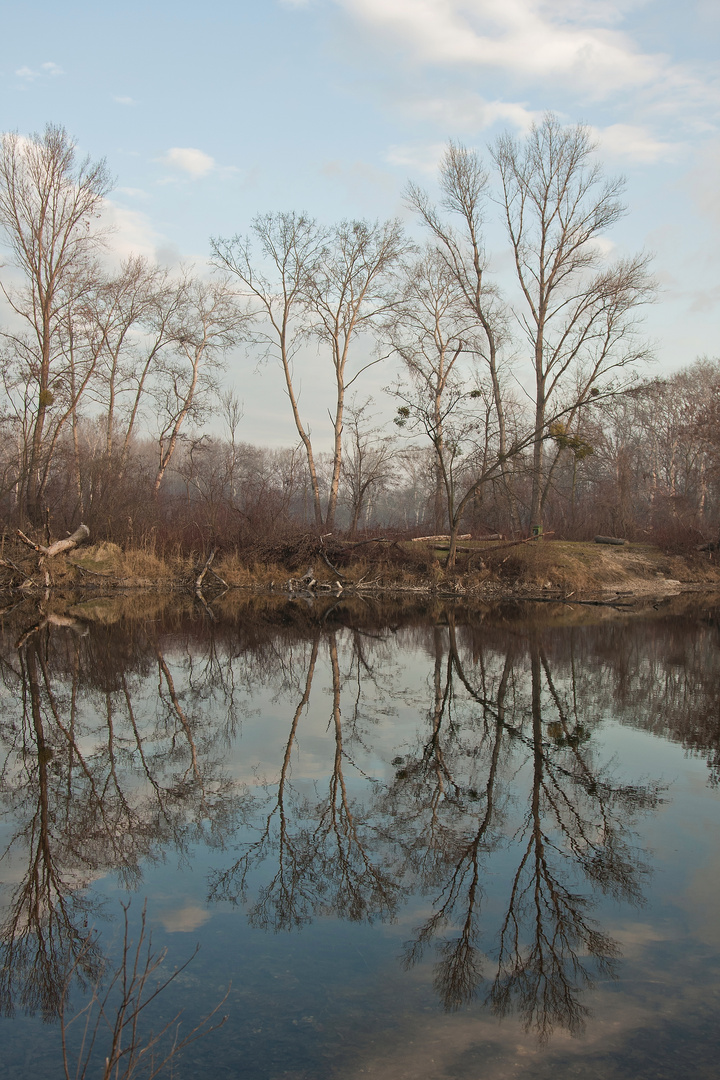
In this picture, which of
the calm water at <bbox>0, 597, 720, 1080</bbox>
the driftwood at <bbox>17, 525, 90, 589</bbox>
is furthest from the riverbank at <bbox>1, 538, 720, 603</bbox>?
the calm water at <bbox>0, 597, 720, 1080</bbox>

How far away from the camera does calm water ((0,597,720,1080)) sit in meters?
3.26

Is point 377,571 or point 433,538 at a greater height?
point 433,538

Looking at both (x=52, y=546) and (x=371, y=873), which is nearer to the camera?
(x=371, y=873)

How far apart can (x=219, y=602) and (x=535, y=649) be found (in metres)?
11.3

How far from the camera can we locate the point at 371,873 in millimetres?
4719

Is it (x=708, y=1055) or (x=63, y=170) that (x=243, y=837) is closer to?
(x=708, y=1055)

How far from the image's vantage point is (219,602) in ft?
72.5

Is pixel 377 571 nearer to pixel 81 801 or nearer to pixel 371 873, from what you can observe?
pixel 81 801

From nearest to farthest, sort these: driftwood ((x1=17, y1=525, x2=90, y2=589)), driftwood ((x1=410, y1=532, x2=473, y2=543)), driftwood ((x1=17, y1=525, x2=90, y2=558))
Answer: driftwood ((x1=17, y1=525, x2=90, y2=558)) → driftwood ((x1=17, y1=525, x2=90, y2=589)) → driftwood ((x1=410, y1=532, x2=473, y2=543))

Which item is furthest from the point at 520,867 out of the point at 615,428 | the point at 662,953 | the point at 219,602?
the point at 615,428

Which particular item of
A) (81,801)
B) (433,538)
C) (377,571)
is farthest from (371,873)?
(433,538)

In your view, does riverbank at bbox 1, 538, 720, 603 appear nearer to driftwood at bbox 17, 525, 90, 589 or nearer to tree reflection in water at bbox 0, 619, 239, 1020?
driftwood at bbox 17, 525, 90, 589

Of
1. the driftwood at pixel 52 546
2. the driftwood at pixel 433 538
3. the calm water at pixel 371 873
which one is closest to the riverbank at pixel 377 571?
the driftwood at pixel 52 546

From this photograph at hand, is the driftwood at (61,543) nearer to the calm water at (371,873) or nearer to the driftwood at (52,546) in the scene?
the driftwood at (52,546)
